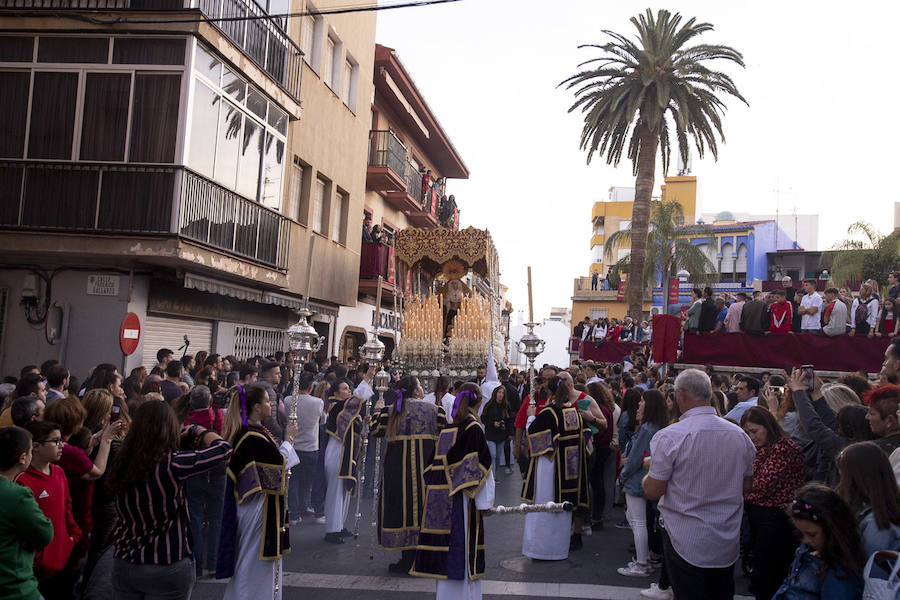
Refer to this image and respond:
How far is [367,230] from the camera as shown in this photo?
2297cm

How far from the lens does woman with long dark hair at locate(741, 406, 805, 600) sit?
5184mm

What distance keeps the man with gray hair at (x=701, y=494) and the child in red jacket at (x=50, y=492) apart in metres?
3.41

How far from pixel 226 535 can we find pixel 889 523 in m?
4.14

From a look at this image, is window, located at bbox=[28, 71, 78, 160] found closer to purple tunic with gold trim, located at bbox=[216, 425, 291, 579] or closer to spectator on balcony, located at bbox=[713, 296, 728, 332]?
purple tunic with gold trim, located at bbox=[216, 425, 291, 579]

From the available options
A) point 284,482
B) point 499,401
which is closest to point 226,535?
point 284,482

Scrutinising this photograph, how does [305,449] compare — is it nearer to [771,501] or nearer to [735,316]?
[771,501]

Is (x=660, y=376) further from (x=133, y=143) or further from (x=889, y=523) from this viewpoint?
(x=889, y=523)

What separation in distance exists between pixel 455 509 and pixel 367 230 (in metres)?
17.5

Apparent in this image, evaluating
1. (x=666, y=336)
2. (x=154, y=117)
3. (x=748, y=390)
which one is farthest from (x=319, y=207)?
(x=748, y=390)

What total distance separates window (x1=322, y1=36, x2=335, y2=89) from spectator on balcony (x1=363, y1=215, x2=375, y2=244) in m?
4.78

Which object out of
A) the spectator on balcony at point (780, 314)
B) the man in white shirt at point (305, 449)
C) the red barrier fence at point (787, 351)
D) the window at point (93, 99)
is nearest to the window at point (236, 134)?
the window at point (93, 99)

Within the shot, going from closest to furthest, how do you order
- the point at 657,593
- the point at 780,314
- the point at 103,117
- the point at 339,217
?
the point at 657,593, the point at 103,117, the point at 780,314, the point at 339,217

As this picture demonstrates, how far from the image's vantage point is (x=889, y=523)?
353cm

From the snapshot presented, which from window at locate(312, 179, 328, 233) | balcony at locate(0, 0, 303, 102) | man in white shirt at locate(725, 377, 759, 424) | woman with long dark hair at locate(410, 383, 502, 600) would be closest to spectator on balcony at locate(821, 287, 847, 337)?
man in white shirt at locate(725, 377, 759, 424)
